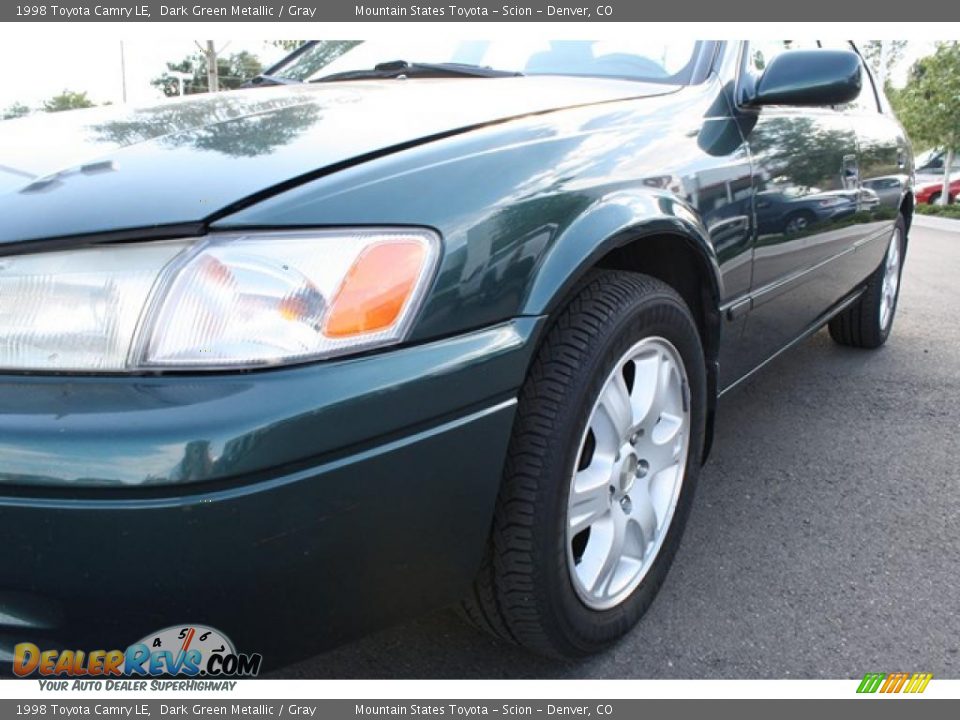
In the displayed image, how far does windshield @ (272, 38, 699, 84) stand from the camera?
2.12 m

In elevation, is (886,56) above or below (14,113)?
above

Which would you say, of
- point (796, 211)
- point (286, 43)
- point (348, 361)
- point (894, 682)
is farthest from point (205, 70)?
point (894, 682)

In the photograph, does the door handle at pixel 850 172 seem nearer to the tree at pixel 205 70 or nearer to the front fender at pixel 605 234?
the front fender at pixel 605 234

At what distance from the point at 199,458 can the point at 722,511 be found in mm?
1804

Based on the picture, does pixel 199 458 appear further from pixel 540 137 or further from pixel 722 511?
pixel 722 511

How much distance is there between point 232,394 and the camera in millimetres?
1059

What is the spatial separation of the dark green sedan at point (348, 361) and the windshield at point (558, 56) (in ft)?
0.90

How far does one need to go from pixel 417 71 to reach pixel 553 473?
1275 mm

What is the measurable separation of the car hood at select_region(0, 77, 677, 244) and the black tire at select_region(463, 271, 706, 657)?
1.38 feet

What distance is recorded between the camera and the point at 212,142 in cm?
140

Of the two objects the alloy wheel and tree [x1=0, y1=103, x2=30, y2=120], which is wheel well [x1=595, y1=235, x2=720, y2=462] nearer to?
the alloy wheel

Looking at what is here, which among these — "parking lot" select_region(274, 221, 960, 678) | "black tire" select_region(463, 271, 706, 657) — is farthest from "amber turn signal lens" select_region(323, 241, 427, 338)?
"parking lot" select_region(274, 221, 960, 678)

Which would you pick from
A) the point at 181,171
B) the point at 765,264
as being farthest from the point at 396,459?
the point at 765,264

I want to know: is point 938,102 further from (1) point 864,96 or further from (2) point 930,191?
(1) point 864,96
